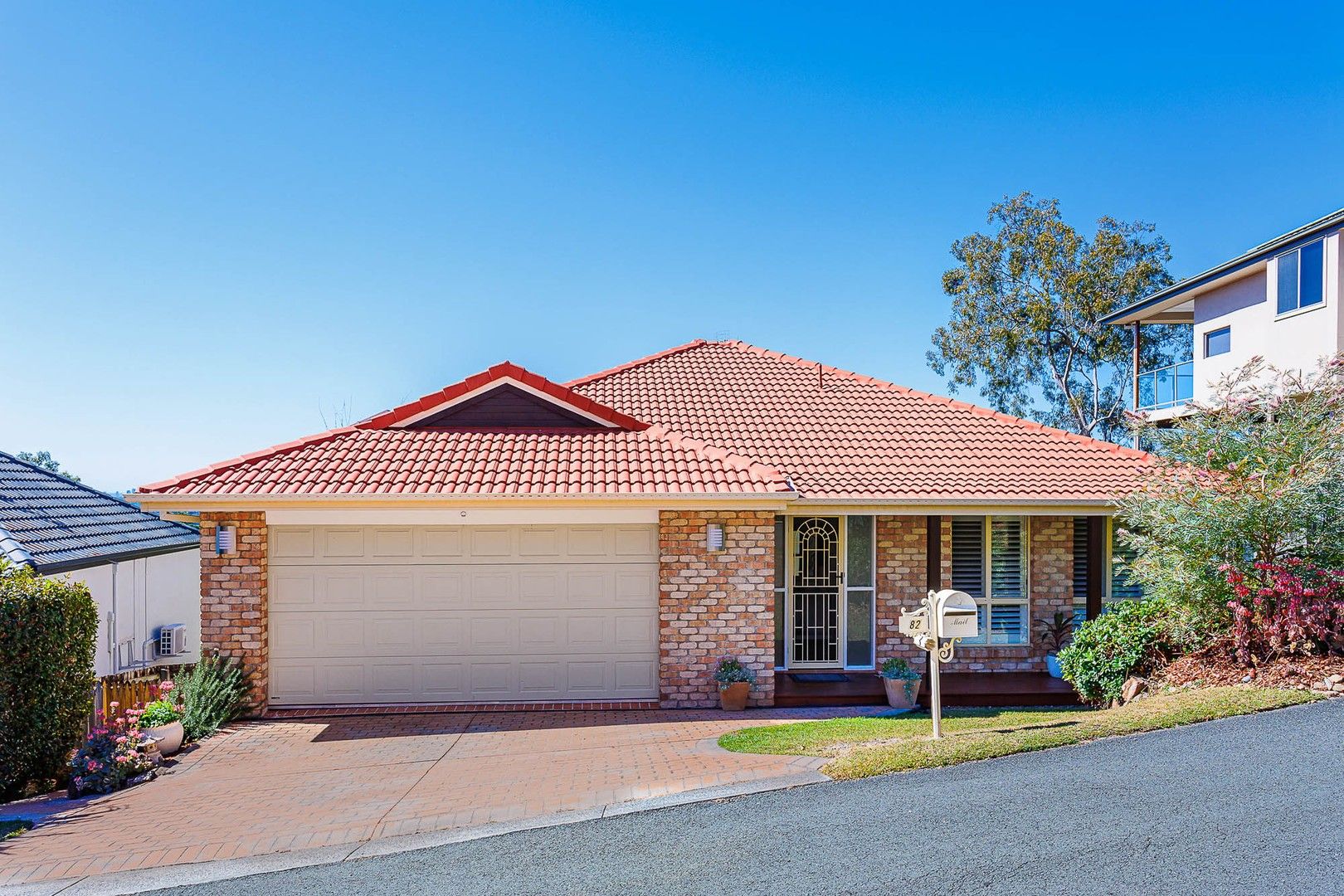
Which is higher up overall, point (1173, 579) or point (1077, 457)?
point (1077, 457)

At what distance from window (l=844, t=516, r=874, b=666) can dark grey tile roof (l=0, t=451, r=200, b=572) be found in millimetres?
11023

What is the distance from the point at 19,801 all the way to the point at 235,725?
8.04 feet

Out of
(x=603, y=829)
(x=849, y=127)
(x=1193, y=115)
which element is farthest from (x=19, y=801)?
(x=1193, y=115)

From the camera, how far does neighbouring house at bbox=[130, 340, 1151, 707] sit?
960cm

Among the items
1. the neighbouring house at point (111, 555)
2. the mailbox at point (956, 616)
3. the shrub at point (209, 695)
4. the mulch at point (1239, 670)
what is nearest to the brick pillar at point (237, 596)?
the shrub at point (209, 695)

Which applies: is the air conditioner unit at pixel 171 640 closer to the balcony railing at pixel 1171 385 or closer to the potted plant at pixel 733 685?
the potted plant at pixel 733 685

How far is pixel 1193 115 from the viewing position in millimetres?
20797

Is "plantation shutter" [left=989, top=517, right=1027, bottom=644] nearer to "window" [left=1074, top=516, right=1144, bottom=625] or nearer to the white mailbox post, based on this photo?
"window" [left=1074, top=516, right=1144, bottom=625]

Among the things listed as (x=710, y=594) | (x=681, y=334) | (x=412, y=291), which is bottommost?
(x=710, y=594)

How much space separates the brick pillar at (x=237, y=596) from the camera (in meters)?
9.50

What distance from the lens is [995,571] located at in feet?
38.4

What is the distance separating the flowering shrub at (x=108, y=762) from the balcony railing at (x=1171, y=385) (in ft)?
77.6

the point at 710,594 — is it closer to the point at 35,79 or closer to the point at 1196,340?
the point at 35,79

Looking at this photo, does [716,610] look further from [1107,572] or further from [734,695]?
[1107,572]
